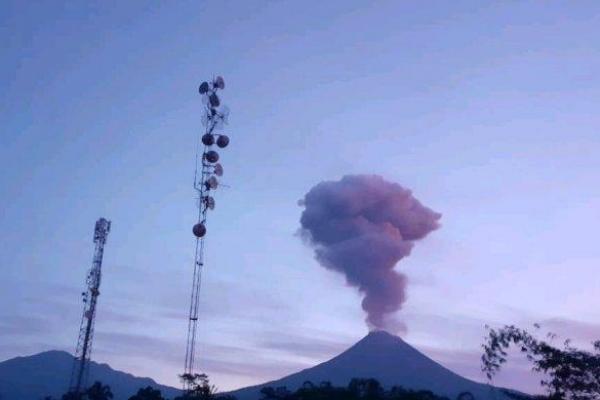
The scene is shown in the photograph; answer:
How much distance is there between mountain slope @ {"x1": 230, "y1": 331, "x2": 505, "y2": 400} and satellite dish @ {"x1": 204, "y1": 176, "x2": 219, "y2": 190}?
130m

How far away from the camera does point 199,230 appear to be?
43375 mm

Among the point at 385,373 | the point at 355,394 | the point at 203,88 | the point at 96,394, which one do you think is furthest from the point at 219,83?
the point at 385,373

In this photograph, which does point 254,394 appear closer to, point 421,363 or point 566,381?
point 421,363

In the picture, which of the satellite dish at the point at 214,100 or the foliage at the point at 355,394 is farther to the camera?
the foliage at the point at 355,394

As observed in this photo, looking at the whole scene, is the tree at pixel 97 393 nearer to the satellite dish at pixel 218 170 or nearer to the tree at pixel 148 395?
the tree at pixel 148 395

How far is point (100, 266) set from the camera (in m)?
79.2

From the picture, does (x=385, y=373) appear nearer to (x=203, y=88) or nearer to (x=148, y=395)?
(x=148, y=395)

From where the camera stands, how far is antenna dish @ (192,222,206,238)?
43375 millimetres

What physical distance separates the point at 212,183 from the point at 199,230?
118 inches

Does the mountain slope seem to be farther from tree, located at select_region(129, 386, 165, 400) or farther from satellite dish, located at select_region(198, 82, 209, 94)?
satellite dish, located at select_region(198, 82, 209, 94)

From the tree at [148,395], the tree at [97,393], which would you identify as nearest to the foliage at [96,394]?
the tree at [97,393]

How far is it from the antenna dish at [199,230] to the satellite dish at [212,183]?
2.38 meters

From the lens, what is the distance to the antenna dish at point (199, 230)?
43.4 meters

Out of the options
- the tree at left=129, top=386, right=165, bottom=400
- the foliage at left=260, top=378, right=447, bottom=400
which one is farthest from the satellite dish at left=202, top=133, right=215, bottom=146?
the tree at left=129, top=386, right=165, bottom=400
